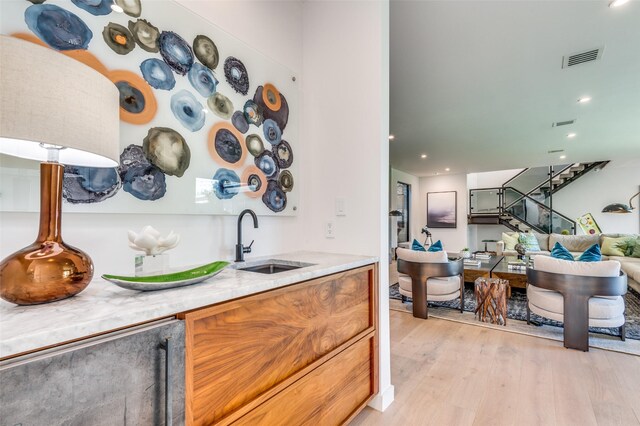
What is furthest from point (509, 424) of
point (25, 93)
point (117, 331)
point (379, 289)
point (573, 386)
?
point (25, 93)

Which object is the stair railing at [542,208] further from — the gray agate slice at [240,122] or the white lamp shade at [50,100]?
the white lamp shade at [50,100]

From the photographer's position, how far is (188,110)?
1541 mm

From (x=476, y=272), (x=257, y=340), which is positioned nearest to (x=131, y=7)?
(x=257, y=340)

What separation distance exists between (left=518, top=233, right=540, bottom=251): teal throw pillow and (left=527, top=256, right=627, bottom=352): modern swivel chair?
4.30 m

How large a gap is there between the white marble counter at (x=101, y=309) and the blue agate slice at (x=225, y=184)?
63 centimetres

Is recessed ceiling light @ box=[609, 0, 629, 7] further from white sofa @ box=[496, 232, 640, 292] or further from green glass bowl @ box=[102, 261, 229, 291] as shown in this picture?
white sofa @ box=[496, 232, 640, 292]

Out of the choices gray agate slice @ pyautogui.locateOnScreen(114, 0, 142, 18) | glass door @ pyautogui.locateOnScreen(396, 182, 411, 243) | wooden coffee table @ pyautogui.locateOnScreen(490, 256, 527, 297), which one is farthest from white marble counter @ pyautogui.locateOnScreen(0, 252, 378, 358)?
glass door @ pyautogui.locateOnScreen(396, 182, 411, 243)

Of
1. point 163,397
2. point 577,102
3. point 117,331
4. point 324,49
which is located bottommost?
point 163,397

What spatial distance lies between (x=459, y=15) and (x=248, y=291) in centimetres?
273

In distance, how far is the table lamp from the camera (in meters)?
0.73

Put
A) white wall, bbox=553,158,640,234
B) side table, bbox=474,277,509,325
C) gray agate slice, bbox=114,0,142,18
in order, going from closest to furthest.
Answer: gray agate slice, bbox=114,0,142,18 → side table, bbox=474,277,509,325 → white wall, bbox=553,158,640,234

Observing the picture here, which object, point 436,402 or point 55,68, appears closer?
point 55,68

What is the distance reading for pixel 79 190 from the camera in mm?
1162

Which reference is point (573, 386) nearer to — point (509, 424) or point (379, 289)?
point (509, 424)
